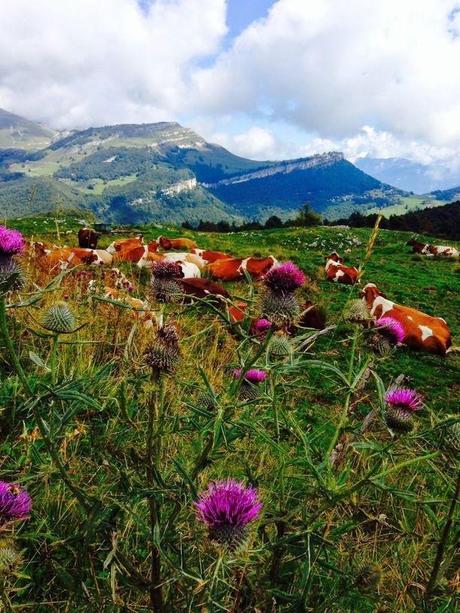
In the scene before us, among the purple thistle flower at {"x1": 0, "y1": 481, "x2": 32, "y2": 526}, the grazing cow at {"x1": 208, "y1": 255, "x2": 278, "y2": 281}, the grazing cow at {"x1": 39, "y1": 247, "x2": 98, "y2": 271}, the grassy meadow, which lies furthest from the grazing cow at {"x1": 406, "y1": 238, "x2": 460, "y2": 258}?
the purple thistle flower at {"x1": 0, "y1": 481, "x2": 32, "y2": 526}

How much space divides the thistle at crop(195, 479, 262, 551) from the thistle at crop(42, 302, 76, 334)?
37.5 inches


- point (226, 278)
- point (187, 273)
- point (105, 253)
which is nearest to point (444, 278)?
point (226, 278)

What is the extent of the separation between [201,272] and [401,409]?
34.8 ft

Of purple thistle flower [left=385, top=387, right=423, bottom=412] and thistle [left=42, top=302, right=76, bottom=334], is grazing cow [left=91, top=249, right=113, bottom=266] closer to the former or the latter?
thistle [left=42, top=302, right=76, bottom=334]

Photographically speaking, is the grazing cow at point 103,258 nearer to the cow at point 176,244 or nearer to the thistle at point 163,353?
the cow at point 176,244

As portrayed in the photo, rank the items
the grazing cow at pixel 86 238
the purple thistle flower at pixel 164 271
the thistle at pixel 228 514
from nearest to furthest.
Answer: the thistle at pixel 228 514
the purple thistle flower at pixel 164 271
the grazing cow at pixel 86 238

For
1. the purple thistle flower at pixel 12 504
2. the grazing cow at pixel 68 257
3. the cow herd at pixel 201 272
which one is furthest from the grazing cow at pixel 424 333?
the purple thistle flower at pixel 12 504

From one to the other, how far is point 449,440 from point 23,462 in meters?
2.74

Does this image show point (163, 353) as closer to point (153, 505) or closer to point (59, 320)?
point (59, 320)

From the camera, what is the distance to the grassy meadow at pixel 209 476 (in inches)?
72.6

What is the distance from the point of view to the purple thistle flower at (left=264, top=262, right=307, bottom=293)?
87.2 inches

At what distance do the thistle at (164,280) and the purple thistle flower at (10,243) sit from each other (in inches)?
27.3

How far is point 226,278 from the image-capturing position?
12.6 m

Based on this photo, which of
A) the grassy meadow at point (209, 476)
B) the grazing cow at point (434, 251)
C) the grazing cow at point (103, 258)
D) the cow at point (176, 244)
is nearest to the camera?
the grassy meadow at point (209, 476)
